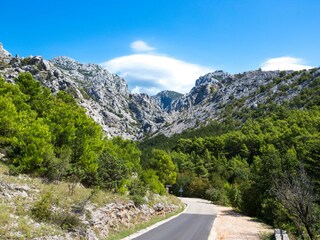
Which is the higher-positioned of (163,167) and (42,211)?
(163,167)

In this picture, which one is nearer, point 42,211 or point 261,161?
point 42,211

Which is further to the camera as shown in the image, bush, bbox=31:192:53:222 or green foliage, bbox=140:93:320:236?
green foliage, bbox=140:93:320:236

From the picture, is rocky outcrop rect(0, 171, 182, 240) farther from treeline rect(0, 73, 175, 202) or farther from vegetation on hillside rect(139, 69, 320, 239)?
vegetation on hillside rect(139, 69, 320, 239)

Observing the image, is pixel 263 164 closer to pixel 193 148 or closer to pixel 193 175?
pixel 193 175

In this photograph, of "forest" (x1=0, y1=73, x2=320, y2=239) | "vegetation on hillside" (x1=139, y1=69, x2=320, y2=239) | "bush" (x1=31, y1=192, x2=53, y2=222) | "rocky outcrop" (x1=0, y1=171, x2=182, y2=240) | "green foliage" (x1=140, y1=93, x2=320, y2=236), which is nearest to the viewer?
"rocky outcrop" (x1=0, y1=171, x2=182, y2=240)

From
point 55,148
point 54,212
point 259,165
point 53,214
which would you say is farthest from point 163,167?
point 53,214

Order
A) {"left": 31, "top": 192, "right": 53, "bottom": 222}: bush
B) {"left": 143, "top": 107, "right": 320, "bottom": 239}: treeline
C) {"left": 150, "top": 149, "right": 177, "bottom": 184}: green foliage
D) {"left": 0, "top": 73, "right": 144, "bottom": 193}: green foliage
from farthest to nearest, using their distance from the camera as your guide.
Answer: {"left": 150, "top": 149, "right": 177, "bottom": 184}: green foliage → {"left": 143, "top": 107, "right": 320, "bottom": 239}: treeline → {"left": 0, "top": 73, "right": 144, "bottom": 193}: green foliage → {"left": 31, "top": 192, "right": 53, "bottom": 222}: bush

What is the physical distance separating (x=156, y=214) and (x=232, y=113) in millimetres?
124309

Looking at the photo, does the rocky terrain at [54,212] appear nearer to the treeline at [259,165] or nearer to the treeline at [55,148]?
the treeline at [55,148]

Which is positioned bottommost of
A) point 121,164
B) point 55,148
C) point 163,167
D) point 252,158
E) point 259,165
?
point 163,167

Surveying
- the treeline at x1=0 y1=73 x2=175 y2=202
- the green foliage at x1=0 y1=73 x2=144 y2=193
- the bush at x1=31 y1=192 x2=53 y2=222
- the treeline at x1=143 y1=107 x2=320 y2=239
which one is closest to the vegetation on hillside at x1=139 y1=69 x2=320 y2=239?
the treeline at x1=143 y1=107 x2=320 y2=239

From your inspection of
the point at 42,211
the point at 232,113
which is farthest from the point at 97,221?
the point at 232,113

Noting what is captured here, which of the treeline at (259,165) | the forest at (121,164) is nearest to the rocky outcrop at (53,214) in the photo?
the forest at (121,164)

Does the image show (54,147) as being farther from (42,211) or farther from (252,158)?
(252,158)
